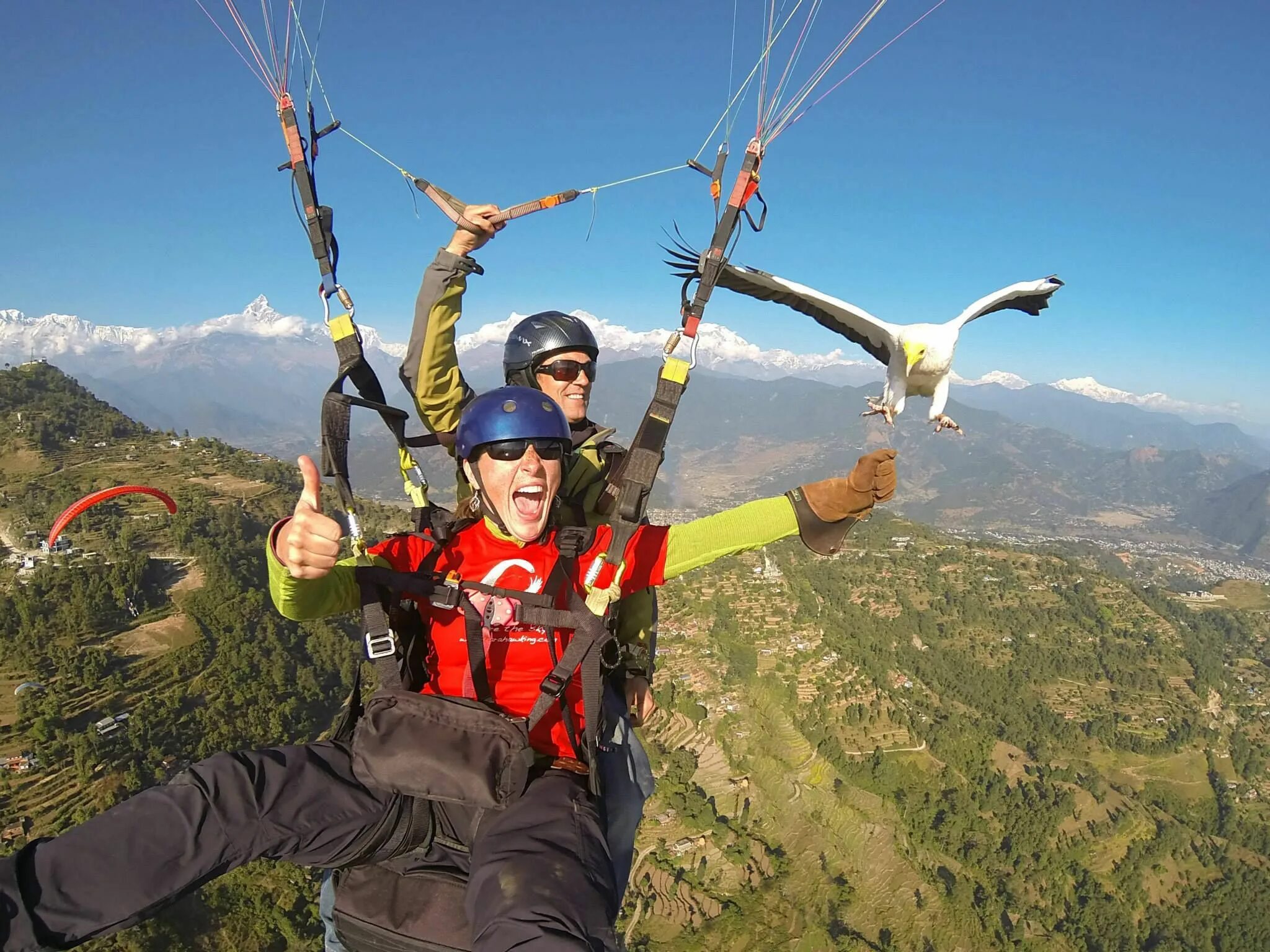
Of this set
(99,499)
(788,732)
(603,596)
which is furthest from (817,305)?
(788,732)

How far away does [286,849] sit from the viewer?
2.62m

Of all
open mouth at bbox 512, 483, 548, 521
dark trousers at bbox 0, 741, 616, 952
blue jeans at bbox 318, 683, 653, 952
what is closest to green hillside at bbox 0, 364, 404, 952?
blue jeans at bbox 318, 683, 653, 952

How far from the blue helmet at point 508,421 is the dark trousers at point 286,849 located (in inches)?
65.0

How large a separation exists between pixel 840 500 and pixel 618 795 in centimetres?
198

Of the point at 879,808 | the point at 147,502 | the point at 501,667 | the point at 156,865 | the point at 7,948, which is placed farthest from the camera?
the point at 147,502

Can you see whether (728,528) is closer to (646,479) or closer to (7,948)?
(646,479)

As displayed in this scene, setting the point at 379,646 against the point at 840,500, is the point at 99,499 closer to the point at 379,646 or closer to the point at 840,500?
the point at 379,646

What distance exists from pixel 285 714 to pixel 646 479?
156ft

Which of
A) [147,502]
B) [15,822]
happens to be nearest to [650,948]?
[15,822]

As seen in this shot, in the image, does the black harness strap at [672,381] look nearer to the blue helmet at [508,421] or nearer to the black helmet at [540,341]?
the blue helmet at [508,421]

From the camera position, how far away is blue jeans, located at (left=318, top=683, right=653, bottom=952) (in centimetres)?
309

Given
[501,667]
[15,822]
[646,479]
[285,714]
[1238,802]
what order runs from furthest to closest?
1. [1238,802]
2. [285,714]
3. [15,822]
4. [501,667]
5. [646,479]

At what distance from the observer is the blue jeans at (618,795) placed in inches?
122

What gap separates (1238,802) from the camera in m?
53.2
